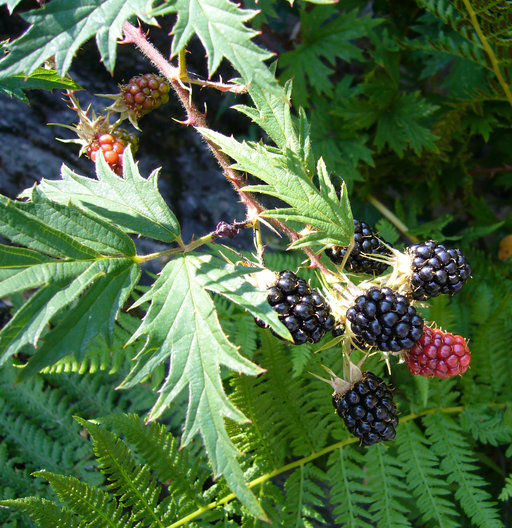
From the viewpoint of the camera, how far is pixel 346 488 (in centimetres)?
213

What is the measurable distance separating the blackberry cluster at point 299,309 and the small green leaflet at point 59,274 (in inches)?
16.6

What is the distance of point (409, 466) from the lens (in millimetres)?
2227

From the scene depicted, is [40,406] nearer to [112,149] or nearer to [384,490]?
[112,149]

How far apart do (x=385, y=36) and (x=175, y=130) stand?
1.47 m

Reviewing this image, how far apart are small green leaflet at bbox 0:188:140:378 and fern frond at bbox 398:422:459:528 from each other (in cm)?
160

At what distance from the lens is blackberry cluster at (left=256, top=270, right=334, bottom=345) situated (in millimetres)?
1260

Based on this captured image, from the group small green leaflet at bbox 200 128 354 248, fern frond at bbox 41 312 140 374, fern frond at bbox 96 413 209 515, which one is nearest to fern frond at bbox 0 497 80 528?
fern frond at bbox 96 413 209 515

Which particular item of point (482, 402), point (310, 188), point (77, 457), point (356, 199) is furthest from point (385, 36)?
point (77, 457)

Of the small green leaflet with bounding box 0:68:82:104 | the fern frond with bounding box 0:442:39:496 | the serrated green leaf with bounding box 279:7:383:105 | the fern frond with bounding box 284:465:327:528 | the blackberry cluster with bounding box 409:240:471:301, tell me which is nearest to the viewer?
the blackberry cluster with bounding box 409:240:471:301

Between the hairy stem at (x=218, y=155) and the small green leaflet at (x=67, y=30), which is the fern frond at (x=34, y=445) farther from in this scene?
the small green leaflet at (x=67, y=30)

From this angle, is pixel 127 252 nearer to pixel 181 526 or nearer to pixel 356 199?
pixel 181 526

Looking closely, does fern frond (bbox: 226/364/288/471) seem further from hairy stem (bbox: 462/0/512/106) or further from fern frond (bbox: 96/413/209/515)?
hairy stem (bbox: 462/0/512/106)

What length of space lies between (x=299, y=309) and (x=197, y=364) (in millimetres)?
302

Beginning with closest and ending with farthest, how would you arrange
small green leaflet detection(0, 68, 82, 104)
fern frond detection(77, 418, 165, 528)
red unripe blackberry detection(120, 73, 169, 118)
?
small green leaflet detection(0, 68, 82, 104)
red unripe blackberry detection(120, 73, 169, 118)
fern frond detection(77, 418, 165, 528)
